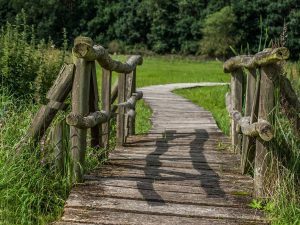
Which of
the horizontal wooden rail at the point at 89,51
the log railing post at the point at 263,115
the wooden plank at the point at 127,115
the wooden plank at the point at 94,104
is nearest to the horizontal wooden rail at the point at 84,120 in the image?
the wooden plank at the point at 94,104

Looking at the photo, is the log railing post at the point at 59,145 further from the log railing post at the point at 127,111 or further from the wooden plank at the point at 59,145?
the log railing post at the point at 127,111

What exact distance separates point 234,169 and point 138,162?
1015 mm

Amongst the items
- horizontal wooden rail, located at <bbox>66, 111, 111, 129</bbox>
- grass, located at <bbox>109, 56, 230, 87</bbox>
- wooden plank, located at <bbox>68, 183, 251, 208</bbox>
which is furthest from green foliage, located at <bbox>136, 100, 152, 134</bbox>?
wooden plank, located at <bbox>68, 183, 251, 208</bbox>

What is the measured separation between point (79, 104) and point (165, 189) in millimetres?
1050

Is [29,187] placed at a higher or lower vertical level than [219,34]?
lower

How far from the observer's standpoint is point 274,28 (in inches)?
2530

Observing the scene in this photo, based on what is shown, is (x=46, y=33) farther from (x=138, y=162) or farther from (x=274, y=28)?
(x=138, y=162)

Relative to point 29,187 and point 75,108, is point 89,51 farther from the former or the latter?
point 29,187

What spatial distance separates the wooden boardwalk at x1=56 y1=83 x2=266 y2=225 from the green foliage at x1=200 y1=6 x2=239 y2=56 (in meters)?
56.1

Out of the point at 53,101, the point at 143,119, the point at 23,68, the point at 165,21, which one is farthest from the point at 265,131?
the point at 165,21

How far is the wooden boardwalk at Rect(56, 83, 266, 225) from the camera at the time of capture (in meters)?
3.77

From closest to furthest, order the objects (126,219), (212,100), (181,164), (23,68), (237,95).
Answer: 1. (126,219)
2. (181,164)
3. (237,95)
4. (23,68)
5. (212,100)

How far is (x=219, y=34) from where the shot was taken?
6322cm

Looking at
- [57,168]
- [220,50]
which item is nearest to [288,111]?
[57,168]
